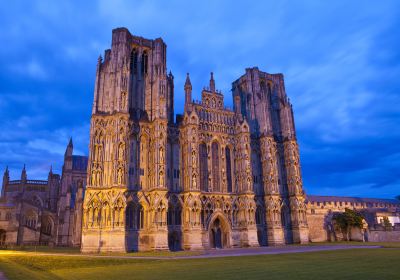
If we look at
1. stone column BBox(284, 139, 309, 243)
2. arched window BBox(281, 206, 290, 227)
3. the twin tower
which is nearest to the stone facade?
the twin tower

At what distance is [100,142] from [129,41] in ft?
63.3

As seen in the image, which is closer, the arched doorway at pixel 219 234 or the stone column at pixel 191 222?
the stone column at pixel 191 222

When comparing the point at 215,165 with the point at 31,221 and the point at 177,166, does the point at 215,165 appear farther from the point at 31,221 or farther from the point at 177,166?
the point at 31,221

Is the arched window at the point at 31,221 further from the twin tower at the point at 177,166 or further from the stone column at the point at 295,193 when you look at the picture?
the stone column at the point at 295,193

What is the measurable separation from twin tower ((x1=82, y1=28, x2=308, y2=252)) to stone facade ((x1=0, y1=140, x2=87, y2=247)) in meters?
29.0

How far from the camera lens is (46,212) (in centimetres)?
8056

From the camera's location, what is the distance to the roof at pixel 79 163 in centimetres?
8999

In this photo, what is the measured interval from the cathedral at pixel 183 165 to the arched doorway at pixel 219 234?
0.18m

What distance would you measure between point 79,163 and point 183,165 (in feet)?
173

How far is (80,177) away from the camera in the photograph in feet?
281

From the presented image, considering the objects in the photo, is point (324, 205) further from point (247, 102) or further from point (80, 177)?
point (80, 177)

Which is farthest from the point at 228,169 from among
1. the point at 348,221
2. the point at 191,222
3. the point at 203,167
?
the point at 348,221

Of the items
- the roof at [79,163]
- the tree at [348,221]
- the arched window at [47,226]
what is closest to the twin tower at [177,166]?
the tree at [348,221]

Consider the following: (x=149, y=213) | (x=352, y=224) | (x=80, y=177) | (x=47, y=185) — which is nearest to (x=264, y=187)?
(x=352, y=224)
